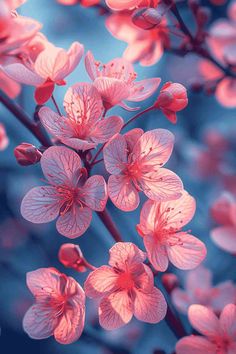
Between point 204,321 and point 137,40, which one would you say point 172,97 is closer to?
point 204,321

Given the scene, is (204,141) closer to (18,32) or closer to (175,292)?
(175,292)

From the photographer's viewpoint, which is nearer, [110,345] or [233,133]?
[110,345]

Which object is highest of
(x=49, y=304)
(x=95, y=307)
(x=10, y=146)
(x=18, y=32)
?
(x=18, y=32)

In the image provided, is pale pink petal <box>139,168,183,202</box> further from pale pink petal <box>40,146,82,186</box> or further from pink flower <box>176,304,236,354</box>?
pink flower <box>176,304,236,354</box>

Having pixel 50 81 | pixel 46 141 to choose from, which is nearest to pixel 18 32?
pixel 50 81

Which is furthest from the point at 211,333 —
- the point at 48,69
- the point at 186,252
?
the point at 48,69

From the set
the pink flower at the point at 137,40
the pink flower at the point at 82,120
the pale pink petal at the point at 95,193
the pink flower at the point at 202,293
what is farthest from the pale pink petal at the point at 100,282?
the pink flower at the point at 137,40
